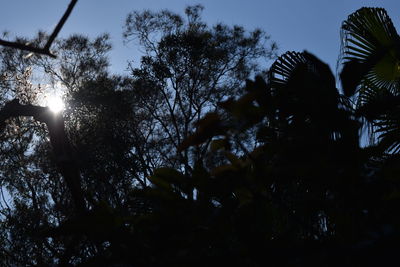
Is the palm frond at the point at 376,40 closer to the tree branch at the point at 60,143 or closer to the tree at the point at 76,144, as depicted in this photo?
the tree branch at the point at 60,143

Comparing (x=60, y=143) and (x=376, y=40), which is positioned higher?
(x=376, y=40)

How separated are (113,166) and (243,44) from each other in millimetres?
7040

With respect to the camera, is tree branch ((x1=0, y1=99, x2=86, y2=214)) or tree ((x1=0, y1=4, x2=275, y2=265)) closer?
tree branch ((x1=0, y1=99, x2=86, y2=214))

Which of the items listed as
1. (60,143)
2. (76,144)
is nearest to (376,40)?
(60,143)

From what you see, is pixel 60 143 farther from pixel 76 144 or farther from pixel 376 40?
pixel 76 144

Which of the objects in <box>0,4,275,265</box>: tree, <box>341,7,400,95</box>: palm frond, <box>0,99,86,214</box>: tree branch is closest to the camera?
<box>0,99,86,214</box>: tree branch

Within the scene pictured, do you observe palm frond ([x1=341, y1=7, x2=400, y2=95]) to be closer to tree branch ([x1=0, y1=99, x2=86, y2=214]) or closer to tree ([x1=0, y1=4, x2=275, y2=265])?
tree branch ([x1=0, y1=99, x2=86, y2=214])

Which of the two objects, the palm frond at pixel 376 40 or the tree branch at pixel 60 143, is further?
the palm frond at pixel 376 40

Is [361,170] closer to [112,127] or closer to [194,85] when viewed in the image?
[112,127]

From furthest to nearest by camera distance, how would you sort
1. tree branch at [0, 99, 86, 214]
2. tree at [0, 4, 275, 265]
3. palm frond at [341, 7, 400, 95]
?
tree at [0, 4, 275, 265]
palm frond at [341, 7, 400, 95]
tree branch at [0, 99, 86, 214]

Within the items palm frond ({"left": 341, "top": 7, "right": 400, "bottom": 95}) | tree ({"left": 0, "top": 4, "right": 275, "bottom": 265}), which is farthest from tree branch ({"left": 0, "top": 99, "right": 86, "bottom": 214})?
tree ({"left": 0, "top": 4, "right": 275, "bottom": 265})

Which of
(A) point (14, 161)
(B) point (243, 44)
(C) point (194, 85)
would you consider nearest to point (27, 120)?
(A) point (14, 161)

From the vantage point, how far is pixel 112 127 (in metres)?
13.9

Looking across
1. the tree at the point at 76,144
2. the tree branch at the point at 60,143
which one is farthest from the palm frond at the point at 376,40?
the tree at the point at 76,144
